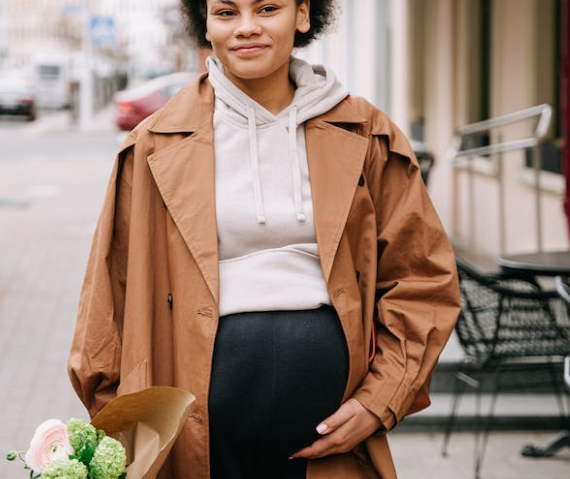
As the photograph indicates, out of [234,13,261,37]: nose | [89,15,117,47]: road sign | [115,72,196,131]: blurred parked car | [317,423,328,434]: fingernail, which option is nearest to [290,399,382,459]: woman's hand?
[317,423,328,434]: fingernail

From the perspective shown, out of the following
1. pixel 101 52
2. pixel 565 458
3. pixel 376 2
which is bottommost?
pixel 565 458

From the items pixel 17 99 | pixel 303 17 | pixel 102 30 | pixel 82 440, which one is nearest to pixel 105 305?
pixel 82 440

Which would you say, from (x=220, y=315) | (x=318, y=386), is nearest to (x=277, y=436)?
(x=318, y=386)

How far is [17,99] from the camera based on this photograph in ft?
117

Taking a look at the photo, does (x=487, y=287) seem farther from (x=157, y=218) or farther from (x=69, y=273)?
(x=69, y=273)

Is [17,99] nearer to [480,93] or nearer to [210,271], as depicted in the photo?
[480,93]

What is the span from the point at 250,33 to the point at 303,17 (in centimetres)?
19

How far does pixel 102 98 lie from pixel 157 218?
4424 centimetres

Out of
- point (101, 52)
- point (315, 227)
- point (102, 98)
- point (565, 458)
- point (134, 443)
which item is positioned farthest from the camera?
point (101, 52)

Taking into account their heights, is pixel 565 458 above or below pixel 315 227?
below

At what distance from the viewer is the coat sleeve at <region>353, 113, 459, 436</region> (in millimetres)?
2275

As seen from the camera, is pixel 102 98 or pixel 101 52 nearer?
pixel 102 98

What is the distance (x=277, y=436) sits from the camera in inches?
87.1

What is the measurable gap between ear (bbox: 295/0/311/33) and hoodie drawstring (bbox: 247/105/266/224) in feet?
0.68
